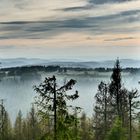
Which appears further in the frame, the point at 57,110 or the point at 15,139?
the point at 15,139

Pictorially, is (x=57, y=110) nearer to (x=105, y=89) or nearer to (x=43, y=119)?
(x=43, y=119)

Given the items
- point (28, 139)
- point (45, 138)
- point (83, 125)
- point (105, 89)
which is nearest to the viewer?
point (45, 138)

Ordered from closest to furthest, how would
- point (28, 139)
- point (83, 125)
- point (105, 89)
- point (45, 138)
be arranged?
point (45, 138), point (105, 89), point (83, 125), point (28, 139)

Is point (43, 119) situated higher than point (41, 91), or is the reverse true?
point (41, 91)

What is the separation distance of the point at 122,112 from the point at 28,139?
45186 mm

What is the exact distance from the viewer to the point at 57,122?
3616 cm

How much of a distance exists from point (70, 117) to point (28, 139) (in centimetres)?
7128

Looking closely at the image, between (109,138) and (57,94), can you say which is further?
(109,138)

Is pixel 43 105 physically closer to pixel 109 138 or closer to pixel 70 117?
pixel 70 117

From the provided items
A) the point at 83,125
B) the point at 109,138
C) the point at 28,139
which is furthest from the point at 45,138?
the point at 28,139

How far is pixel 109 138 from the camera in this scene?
1909 inches

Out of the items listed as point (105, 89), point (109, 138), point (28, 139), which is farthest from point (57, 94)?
point (28, 139)

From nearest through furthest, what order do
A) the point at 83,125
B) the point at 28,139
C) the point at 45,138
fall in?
the point at 45,138 → the point at 83,125 → the point at 28,139

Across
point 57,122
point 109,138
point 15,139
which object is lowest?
point 15,139
